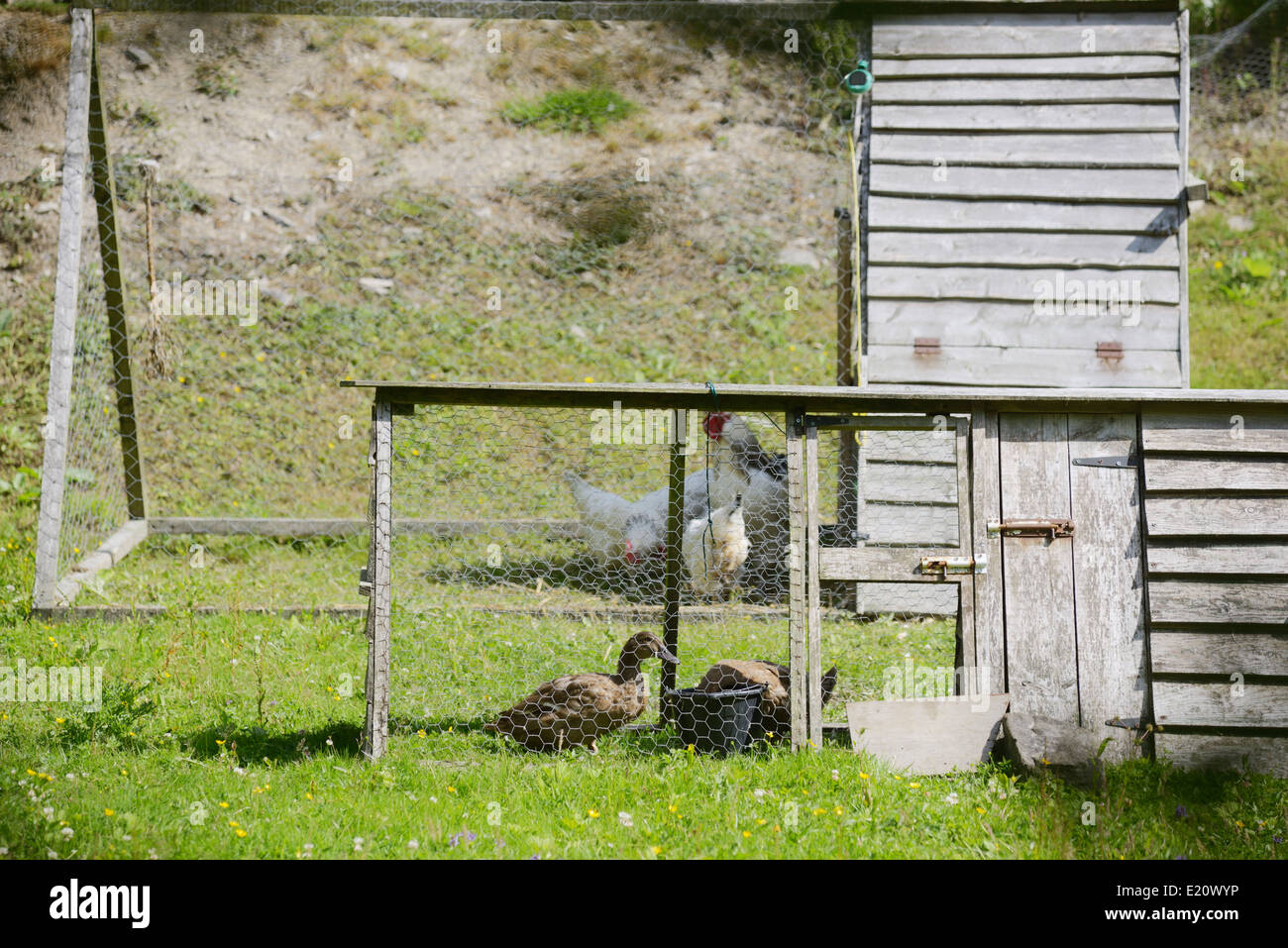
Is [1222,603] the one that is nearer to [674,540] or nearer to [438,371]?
[674,540]

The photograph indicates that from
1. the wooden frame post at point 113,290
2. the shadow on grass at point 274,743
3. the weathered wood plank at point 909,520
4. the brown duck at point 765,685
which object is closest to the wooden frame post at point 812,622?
the brown duck at point 765,685

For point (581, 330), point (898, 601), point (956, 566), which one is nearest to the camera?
point (956, 566)

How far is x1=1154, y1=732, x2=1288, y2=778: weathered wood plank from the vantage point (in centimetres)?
416

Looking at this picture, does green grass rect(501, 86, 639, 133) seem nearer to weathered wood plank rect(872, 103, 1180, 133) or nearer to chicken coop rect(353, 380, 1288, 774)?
weathered wood plank rect(872, 103, 1180, 133)

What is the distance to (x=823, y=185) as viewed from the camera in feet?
43.5

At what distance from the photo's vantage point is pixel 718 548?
21.2 ft

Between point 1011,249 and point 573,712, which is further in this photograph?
point 1011,249

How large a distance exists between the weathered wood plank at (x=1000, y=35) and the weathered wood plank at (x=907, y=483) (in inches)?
117

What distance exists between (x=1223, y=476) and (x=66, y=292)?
6.30 m

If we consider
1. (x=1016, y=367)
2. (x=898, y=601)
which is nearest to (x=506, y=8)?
(x=1016, y=367)

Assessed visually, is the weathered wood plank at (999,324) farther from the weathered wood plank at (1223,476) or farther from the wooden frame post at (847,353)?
the weathered wood plank at (1223,476)
